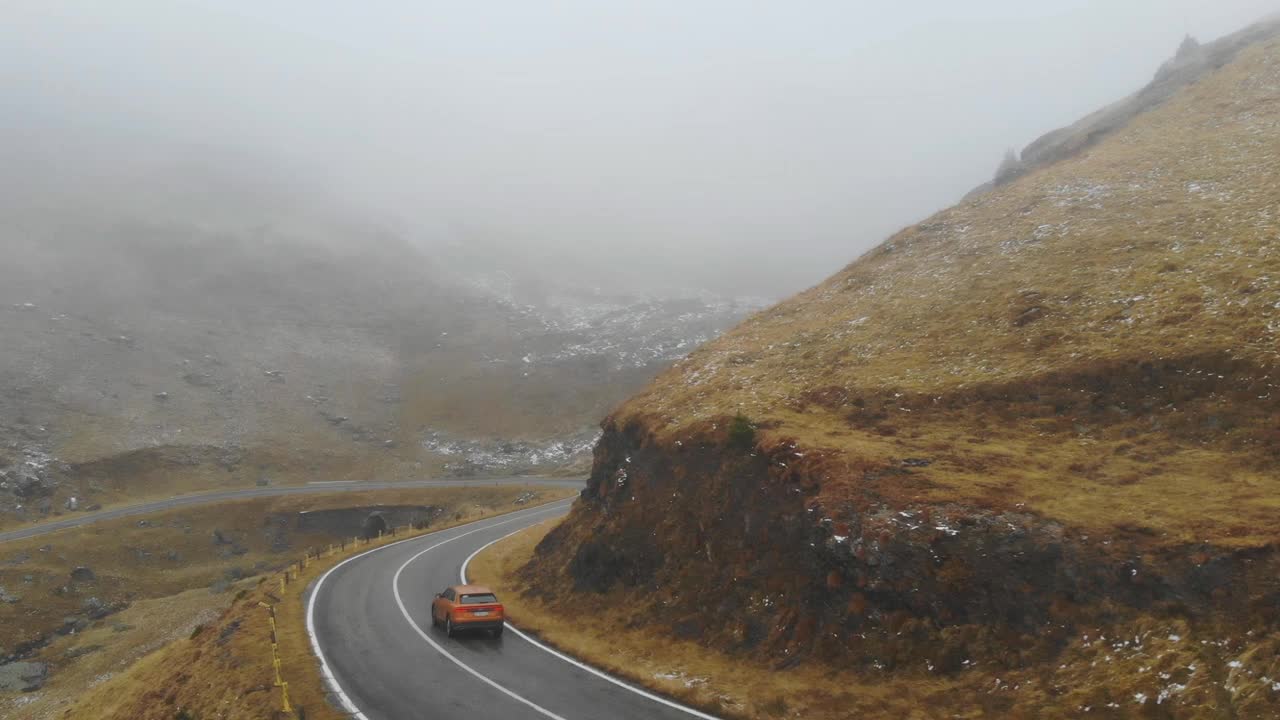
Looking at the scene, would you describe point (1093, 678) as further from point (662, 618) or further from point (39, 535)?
point (39, 535)

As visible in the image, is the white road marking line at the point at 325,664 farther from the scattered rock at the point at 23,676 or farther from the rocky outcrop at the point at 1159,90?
the rocky outcrop at the point at 1159,90

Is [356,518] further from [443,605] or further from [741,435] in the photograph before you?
[741,435]

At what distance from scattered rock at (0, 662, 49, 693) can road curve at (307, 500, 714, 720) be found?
1916cm

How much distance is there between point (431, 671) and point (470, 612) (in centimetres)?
335

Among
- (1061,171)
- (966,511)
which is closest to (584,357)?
(1061,171)

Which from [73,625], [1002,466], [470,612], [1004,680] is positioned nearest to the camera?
[1004,680]

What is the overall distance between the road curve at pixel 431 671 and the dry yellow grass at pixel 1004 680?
1148mm

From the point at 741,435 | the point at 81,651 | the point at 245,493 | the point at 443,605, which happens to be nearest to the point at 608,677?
the point at 443,605

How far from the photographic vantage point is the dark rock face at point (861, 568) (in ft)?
41.0

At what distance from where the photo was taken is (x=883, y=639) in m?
15.1

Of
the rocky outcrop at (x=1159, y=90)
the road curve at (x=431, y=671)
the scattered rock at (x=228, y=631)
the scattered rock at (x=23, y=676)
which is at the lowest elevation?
the scattered rock at (x=23, y=676)

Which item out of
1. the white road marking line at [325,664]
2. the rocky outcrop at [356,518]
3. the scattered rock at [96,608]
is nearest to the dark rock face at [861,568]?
the white road marking line at [325,664]

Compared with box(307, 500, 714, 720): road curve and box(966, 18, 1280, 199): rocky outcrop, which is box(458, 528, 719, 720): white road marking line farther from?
box(966, 18, 1280, 199): rocky outcrop

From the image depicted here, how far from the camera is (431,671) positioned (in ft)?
Result: 59.4
